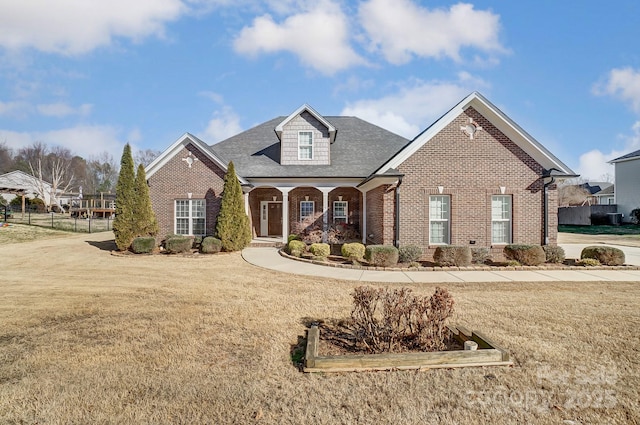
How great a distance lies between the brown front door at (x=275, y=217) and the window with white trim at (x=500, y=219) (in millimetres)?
11864

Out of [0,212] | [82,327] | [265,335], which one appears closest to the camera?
[265,335]

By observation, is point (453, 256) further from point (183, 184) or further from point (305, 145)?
point (183, 184)

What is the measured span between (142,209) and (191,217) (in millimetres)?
2245

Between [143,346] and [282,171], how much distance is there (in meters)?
13.6

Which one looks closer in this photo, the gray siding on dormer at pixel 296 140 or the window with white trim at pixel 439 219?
the window with white trim at pixel 439 219

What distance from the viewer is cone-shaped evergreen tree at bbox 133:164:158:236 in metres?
15.4

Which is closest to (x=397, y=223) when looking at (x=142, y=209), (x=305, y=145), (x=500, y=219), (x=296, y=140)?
(x=500, y=219)

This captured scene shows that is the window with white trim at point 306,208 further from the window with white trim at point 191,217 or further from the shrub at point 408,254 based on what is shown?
the shrub at point 408,254

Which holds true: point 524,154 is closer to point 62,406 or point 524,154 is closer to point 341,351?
point 341,351

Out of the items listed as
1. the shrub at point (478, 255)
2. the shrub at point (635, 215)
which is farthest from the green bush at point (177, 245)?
the shrub at point (635, 215)

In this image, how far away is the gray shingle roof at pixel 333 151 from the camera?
57.9ft

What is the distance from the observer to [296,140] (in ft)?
59.3

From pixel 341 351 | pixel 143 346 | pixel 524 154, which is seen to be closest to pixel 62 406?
pixel 143 346

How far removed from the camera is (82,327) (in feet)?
18.0
